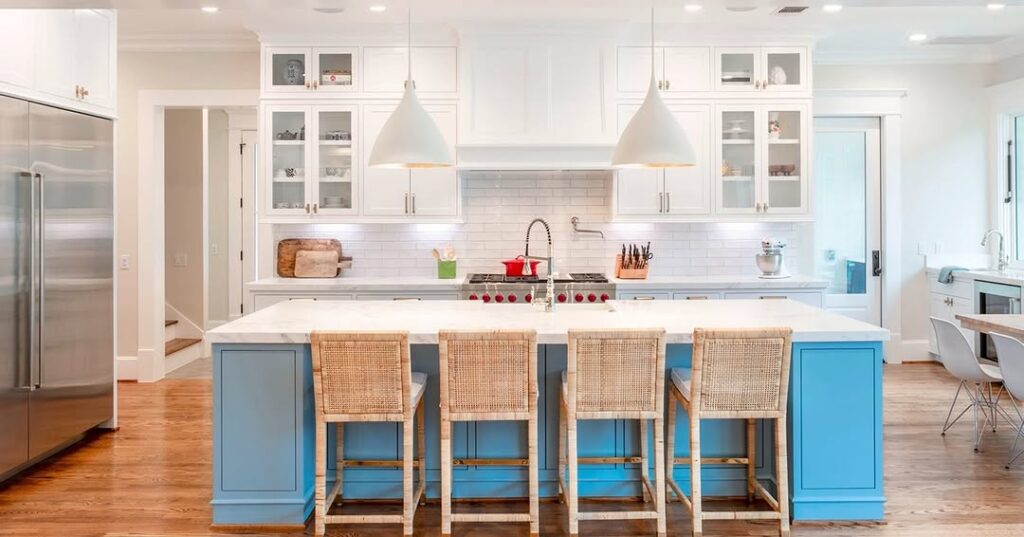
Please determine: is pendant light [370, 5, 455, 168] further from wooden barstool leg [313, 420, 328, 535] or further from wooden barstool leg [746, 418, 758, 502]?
wooden barstool leg [746, 418, 758, 502]

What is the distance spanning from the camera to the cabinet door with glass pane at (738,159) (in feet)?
18.5

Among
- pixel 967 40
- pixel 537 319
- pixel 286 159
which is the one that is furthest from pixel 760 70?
pixel 286 159

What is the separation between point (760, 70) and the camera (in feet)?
18.4

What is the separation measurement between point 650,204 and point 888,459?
2517 millimetres

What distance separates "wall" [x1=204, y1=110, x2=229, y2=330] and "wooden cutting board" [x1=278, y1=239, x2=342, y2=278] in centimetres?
Answer: 248

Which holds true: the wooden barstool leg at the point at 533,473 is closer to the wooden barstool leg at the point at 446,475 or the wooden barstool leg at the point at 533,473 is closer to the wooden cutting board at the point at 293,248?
the wooden barstool leg at the point at 446,475

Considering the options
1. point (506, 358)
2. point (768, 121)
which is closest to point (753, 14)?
point (768, 121)

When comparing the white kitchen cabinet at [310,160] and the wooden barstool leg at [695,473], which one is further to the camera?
the white kitchen cabinet at [310,160]

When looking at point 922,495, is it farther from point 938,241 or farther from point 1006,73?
point 1006,73

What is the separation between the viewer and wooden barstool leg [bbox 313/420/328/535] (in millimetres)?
2836

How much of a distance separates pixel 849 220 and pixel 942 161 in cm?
99

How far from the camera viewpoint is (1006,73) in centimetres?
631

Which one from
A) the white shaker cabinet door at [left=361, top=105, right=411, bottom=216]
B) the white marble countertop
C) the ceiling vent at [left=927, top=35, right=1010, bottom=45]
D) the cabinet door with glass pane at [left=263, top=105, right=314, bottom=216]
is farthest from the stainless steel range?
the ceiling vent at [left=927, top=35, right=1010, bottom=45]

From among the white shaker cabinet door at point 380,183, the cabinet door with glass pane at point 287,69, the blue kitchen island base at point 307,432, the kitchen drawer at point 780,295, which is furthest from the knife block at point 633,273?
the cabinet door with glass pane at point 287,69
